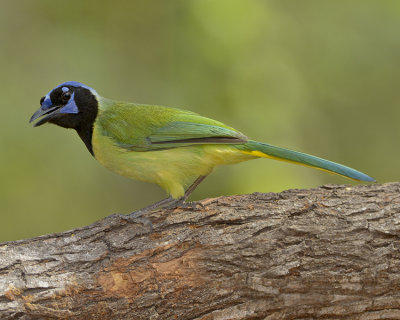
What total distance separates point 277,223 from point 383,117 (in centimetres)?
426

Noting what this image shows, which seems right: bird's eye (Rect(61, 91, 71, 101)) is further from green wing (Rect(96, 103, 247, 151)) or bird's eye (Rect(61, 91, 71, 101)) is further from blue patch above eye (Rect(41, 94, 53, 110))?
→ green wing (Rect(96, 103, 247, 151))

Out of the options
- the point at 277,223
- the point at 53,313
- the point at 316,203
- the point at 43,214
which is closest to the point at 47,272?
the point at 53,313

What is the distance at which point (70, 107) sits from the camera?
16.4ft

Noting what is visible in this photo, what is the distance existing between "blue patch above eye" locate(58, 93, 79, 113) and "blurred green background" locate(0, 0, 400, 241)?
6.76 feet

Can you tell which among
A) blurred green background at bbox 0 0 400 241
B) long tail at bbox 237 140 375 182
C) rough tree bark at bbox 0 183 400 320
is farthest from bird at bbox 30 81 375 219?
blurred green background at bbox 0 0 400 241

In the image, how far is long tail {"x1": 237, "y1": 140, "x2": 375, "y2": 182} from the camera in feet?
15.0

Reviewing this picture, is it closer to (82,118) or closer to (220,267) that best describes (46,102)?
(82,118)

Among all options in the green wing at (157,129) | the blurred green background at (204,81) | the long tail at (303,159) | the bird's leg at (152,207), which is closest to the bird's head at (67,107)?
the green wing at (157,129)

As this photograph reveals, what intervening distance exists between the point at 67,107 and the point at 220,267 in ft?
6.03

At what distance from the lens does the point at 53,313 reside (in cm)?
381

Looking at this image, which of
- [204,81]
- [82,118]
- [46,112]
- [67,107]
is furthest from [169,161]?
[204,81]

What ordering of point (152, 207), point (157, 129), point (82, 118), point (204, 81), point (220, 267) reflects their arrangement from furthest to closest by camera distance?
1. point (204, 81)
2. point (82, 118)
3. point (157, 129)
4. point (152, 207)
5. point (220, 267)

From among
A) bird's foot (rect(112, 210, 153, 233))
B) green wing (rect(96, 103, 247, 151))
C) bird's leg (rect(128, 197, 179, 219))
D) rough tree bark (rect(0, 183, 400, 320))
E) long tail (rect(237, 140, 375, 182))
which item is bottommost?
rough tree bark (rect(0, 183, 400, 320))

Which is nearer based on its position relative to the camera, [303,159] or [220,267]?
[220,267]
